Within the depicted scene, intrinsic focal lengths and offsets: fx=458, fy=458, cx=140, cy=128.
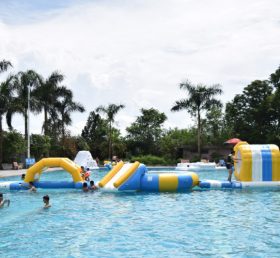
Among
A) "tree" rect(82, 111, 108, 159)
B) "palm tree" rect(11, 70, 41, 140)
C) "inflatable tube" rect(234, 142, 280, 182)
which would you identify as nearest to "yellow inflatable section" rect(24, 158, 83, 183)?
"inflatable tube" rect(234, 142, 280, 182)

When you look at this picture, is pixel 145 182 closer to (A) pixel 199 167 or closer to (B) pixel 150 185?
(B) pixel 150 185

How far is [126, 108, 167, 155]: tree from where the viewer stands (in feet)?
165

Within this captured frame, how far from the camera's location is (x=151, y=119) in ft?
169

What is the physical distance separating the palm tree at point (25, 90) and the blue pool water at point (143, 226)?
19.5 metres

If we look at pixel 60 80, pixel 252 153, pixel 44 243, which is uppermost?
pixel 60 80

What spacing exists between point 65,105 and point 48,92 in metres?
3.28

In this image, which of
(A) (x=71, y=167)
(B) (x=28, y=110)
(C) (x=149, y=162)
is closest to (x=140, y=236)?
(A) (x=71, y=167)

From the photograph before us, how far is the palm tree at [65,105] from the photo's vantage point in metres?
45.7

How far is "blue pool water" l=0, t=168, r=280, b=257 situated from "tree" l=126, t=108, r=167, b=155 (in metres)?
34.1

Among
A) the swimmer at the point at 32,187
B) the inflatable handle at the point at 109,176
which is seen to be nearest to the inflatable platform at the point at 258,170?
the inflatable handle at the point at 109,176

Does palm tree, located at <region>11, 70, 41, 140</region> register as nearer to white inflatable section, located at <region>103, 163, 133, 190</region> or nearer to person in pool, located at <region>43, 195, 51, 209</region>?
white inflatable section, located at <region>103, 163, 133, 190</region>

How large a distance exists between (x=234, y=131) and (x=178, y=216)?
35678 millimetres

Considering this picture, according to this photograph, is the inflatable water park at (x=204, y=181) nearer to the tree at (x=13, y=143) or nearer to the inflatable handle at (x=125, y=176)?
the inflatable handle at (x=125, y=176)

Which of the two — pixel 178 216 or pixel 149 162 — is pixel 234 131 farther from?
pixel 178 216
